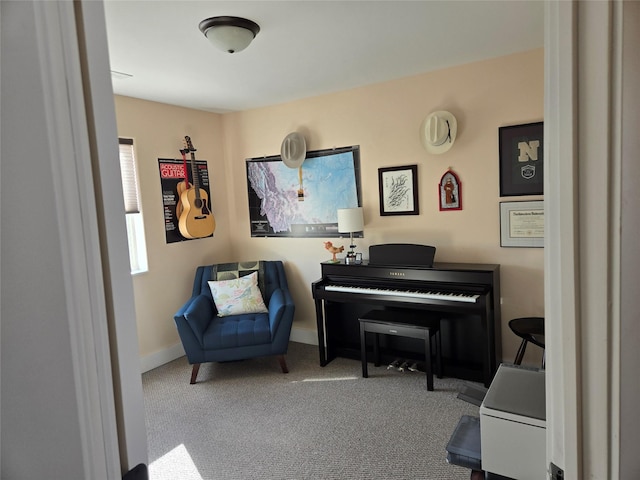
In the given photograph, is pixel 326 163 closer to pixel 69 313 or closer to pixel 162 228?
pixel 162 228

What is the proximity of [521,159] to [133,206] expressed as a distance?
3115 mm

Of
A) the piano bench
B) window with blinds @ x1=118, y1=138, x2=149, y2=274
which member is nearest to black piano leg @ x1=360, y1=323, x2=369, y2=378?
the piano bench

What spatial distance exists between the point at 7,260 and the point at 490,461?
1.20 m

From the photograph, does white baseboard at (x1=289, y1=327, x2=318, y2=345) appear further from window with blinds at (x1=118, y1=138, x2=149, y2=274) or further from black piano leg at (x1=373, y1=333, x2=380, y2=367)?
window with blinds at (x1=118, y1=138, x2=149, y2=274)

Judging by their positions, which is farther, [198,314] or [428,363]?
[198,314]

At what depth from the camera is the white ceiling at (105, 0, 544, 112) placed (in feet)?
6.81

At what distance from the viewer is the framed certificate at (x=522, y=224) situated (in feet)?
9.96

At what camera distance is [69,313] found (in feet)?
1.98

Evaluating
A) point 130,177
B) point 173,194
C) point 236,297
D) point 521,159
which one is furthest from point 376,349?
point 130,177

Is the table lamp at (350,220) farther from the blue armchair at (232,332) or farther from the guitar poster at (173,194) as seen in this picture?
the guitar poster at (173,194)

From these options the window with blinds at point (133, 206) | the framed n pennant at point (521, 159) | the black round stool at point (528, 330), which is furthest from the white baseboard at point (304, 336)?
the framed n pennant at point (521, 159)

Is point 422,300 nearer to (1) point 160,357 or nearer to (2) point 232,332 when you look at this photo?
(2) point 232,332

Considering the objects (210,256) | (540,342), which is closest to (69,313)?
(540,342)

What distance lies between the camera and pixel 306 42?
2.51m
